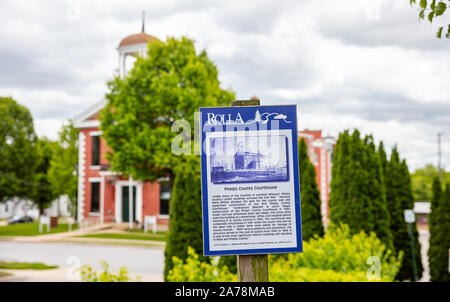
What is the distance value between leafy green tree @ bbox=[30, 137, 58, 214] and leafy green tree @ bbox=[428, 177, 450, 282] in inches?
1205

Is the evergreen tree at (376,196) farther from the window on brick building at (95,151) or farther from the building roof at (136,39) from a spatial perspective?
the window on brick building at (95,151)

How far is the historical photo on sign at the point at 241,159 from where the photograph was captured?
2.54 meters

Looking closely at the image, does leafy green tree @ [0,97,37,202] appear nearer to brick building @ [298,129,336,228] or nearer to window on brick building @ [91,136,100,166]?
window on brick building @ [91,136,100,166]

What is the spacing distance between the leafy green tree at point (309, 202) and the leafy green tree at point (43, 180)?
2875 cm

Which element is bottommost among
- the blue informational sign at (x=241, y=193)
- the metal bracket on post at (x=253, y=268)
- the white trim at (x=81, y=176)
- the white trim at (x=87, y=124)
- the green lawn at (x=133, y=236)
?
the green lawn at (x=133, y=236)

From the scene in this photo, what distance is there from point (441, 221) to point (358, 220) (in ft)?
12.4

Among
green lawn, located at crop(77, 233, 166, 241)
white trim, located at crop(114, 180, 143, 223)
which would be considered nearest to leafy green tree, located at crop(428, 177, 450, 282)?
green lawn, located at crop(77, 233, 166, 241)

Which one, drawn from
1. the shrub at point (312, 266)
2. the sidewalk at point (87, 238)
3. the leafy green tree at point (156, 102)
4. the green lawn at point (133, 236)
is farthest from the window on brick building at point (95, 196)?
the shrub at point (312, 266)

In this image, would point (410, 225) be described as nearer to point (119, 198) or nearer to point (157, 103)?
point (157, 103)

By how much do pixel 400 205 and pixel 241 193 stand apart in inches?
487

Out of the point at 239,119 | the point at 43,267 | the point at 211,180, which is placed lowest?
the point at 43,267

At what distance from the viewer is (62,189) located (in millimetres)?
34562

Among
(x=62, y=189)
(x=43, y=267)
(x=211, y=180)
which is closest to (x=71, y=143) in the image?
(x=62, y=189)
